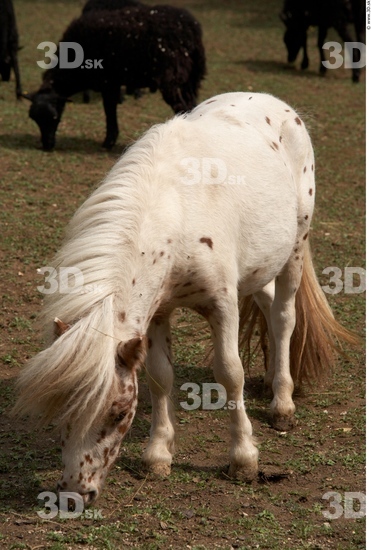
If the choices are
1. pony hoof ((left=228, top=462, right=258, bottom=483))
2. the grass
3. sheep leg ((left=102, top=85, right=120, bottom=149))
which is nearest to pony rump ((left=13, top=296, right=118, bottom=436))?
the grass

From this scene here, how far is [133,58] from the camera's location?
9.91 meters

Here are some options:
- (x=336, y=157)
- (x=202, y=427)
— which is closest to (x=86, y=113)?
(x=336, y=157)

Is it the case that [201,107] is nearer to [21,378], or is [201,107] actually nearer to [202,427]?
[202,427]

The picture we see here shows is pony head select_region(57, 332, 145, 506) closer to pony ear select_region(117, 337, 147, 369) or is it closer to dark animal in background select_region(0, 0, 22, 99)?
pony ear select_region(117, 337, 147, 369)

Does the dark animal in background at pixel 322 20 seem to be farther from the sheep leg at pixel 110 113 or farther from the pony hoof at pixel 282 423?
the pony hoof at pixel 282 423

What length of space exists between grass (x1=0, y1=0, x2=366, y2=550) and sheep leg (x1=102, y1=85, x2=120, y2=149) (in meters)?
0.16

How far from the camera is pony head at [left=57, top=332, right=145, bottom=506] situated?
356 centimetres

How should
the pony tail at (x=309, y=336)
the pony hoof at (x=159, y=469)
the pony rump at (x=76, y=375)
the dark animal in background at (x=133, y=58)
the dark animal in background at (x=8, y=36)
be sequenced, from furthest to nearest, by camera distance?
the dark animal in background at (x=8, y=36) → the dark animal in background at (x=133, y=58) → the pony tail at (x=309, y=336) → the pony hoof at (x=159, y=469) → the pony rump at (x=76, y=375)

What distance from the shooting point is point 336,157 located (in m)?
10.4

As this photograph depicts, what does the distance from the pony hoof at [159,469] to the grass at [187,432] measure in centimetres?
4

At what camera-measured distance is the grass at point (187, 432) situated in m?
3.96

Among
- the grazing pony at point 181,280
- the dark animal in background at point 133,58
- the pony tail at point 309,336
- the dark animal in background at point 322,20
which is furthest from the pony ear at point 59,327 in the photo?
the dark animal in background at point 322,20

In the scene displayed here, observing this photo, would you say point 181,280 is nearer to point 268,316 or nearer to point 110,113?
point 268,316

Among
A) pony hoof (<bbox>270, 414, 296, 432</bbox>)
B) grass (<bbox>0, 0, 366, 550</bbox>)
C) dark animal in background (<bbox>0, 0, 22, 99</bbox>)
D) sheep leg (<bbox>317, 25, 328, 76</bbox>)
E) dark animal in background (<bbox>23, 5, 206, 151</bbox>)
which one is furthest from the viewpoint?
sheep leg (<bbox>317, 25, 328, 76</bbox>)
